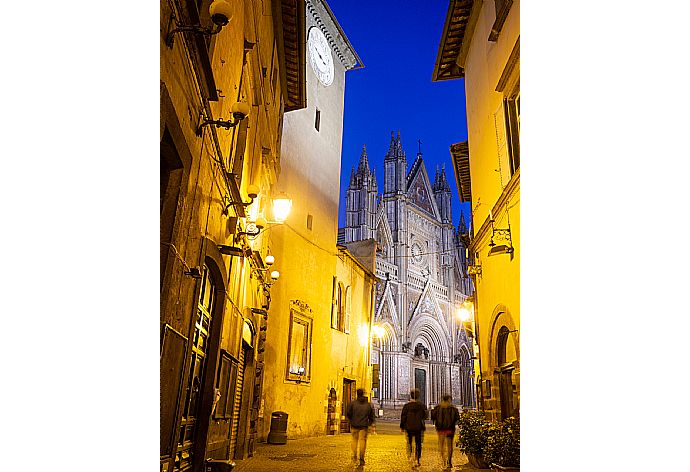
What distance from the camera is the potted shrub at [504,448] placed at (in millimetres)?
6793

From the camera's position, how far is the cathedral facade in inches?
1527

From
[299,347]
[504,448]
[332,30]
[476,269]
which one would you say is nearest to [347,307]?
[299,347]

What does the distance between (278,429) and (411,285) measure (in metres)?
30.2

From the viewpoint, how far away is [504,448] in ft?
22.6

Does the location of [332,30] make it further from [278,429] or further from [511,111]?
[278,429]

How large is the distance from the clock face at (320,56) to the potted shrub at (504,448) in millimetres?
13700

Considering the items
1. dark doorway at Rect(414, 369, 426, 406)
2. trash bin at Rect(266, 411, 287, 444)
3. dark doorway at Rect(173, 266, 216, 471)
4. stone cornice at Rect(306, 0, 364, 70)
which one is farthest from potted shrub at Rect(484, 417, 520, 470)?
dark doorway at Rect(414, 369, 426, 406)
